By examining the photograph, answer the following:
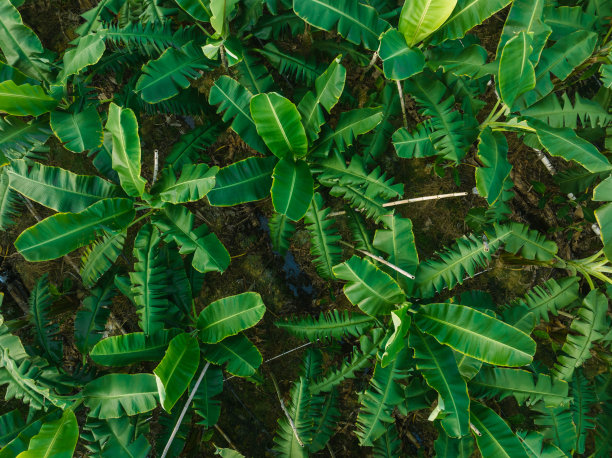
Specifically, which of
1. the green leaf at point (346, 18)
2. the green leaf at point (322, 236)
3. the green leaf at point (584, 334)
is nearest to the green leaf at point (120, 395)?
the green leaf at point (322, 236)

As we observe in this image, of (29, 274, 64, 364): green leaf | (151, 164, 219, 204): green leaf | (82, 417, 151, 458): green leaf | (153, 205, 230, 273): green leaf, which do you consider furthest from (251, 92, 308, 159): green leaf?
(82, 417, 151, 458): green leaf

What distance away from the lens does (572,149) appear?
2.87 metres

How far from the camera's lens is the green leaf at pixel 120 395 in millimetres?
2867

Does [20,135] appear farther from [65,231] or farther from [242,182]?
[242,182]

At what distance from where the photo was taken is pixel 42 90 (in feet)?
9.57

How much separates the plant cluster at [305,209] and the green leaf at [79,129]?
13mm

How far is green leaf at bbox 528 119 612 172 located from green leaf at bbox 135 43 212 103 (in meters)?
2.52

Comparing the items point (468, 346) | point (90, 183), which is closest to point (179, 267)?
point (90, 183)

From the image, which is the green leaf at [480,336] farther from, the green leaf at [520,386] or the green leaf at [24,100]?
the green leaf at [24,100]

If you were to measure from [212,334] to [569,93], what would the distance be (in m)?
3.83

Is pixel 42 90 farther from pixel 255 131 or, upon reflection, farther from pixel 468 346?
pixel 468 346

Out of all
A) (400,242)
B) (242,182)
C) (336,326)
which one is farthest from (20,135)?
(400,242)

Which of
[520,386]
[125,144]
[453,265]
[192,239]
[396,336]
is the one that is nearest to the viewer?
[396,336]

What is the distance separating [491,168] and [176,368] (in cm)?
253
